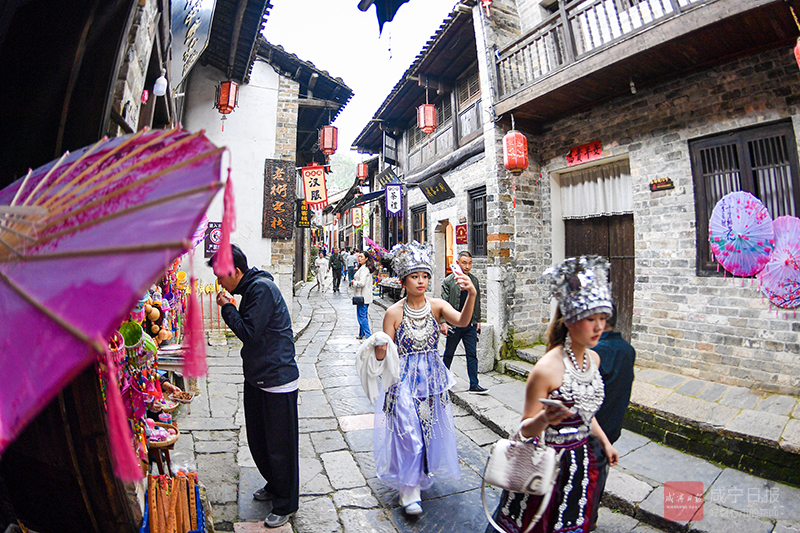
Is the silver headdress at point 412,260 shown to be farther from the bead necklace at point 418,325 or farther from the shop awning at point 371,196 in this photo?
the shop awning at point 371,196

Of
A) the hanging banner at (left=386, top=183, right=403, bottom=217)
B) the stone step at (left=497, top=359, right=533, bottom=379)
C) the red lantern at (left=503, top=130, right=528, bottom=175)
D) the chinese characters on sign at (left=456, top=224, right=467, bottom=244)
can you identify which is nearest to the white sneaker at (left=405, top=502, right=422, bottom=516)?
the stone step at (left=497, top=359, right=533, bottom=379)

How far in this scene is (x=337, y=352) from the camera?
7676 mm

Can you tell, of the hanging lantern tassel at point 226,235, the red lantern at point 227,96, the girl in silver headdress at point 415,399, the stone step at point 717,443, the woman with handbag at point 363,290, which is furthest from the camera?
the woman with handbag at point 363,290

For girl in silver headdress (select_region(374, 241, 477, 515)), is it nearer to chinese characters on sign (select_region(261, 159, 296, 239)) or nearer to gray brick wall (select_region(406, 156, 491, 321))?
gray brick wall (select_region(406, 156, 491, 321))

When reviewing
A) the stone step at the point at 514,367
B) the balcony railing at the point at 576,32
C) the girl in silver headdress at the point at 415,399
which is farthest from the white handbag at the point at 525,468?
the balcony railing at the point at 576,32

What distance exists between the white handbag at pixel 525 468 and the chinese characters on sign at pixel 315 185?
30.0 ft

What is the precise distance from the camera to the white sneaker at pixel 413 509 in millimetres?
2881

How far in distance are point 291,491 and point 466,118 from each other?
32.8 feet

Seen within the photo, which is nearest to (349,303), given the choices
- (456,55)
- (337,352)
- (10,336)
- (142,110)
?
(337,352)

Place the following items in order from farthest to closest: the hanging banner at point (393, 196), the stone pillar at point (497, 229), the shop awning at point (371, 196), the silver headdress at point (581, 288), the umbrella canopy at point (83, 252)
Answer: the shop awning at point (371, 196) < the hanging banner at point (393, 196) < the stone pillar at point (497, 229) < the silver headdress at point (581, 288) < the umbrella canopy at point (83, 252)

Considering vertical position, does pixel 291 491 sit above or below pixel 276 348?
below

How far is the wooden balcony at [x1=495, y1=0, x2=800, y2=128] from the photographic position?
13.4ft

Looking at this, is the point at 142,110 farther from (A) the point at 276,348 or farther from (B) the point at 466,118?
(B) the point at 466,118

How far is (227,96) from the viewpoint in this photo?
791 centimetres
